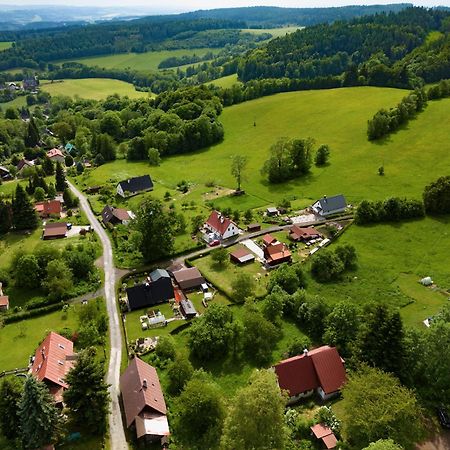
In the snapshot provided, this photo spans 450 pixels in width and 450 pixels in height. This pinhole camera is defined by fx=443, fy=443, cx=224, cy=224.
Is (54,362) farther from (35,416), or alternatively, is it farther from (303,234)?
(303,234)

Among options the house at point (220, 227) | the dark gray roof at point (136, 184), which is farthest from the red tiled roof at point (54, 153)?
the house at point (220, 227)

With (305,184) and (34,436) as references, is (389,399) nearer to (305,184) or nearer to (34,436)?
(34,436)

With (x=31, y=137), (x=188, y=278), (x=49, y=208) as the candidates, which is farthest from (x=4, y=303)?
(x=31, y=137)

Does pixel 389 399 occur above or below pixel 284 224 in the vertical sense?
above

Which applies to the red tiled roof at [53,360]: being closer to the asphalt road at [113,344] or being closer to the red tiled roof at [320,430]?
the asphalt road at [113,344]

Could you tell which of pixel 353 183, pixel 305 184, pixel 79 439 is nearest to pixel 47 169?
pixel 305 184

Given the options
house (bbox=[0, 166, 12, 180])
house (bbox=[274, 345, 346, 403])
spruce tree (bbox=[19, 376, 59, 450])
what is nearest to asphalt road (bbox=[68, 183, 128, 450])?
spruce tree (bbox=[19, 376, 59, 450])

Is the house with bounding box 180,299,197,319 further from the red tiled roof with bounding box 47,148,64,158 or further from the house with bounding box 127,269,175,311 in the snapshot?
the red tiled roof with bounding box 47,148,64,158
